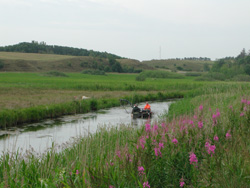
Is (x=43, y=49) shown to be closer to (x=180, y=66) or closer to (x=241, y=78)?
(x=180, y=66)

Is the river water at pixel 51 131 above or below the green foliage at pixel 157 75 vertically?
below

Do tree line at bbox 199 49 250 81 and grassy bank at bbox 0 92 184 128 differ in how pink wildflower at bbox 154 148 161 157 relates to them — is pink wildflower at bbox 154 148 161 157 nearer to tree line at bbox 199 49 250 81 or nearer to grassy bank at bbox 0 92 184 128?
grassy bank at bbox 0 92 184 128

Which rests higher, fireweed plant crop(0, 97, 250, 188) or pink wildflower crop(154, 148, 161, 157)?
pink wildflower crop(154, 148, 161, 157)

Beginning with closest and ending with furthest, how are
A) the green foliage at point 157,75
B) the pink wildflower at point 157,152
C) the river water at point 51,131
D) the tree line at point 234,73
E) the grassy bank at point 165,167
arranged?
1. the grassy bank at point 165,167
2. the pink wildflower at point 157,152
3. the river water at point 51,131
4. the tree line at point 234,73
5. the green foliage at point 157,75

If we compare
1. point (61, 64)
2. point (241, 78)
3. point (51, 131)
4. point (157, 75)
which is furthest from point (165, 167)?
point (61, 64)

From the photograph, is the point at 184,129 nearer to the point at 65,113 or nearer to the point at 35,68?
the point at 65,113

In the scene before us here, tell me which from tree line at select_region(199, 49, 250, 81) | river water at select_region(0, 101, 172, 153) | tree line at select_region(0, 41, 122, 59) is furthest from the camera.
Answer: tree line at select_region(0, 41, 122, 59)

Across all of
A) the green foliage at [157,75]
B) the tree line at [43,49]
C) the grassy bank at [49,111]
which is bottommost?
the grassy bank at [49,111]

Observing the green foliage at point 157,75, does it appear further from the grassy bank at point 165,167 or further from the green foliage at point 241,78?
the grassy bank at point 165,167

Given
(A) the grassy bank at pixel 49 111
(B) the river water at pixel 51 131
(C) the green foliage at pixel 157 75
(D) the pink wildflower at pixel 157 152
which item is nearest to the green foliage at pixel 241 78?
(C) the green foliage at pixel 157 75

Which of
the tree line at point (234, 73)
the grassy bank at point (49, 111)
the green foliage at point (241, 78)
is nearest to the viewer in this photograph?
the grassy bank at point (49, 111)

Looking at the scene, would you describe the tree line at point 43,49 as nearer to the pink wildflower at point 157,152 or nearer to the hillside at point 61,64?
the hillside at point 61,64

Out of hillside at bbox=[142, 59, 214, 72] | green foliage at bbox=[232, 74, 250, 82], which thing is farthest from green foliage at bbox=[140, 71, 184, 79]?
hillside at bbox=[142, 59, 214, 72]

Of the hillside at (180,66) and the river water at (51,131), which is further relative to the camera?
the hillside at (180,66)
